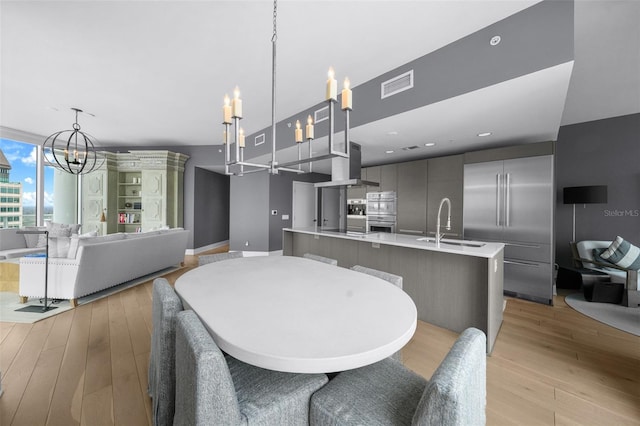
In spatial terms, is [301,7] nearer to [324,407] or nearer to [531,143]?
[324,407]

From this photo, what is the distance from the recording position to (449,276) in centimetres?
262

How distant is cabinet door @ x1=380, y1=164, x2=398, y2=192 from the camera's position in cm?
505

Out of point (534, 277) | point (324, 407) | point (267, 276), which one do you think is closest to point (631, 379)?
point (534, 277)

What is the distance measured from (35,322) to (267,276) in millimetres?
2794

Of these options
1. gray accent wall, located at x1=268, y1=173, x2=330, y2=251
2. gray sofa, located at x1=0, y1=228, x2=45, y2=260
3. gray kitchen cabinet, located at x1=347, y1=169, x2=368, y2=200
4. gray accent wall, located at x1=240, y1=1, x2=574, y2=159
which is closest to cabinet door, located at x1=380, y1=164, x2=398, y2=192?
gray kitchen cabinet, located at x1=347, y1=169, x2=368, y2=200

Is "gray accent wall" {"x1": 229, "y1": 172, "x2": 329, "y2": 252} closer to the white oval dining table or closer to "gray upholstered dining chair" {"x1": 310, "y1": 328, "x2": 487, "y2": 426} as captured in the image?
the white oval dining table

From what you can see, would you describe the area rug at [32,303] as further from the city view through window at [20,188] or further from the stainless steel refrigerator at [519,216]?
the stainless steel refrigerator at [519,216]

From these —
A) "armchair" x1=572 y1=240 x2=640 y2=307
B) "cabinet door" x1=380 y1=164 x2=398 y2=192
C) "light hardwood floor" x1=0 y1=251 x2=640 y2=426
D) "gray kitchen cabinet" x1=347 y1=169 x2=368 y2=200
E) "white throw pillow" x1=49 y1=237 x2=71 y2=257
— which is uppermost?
"cabinet door" x1=380 y1=164 x2=398 y2=192

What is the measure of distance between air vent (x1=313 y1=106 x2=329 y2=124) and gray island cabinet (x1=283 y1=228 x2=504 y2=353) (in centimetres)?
170

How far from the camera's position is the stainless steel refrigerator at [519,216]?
331 cm

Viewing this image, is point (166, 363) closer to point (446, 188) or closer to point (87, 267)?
point (87, 267)

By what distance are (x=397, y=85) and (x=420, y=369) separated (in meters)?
2.67

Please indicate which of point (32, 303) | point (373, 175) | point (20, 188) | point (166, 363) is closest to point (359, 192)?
point (373, 175)

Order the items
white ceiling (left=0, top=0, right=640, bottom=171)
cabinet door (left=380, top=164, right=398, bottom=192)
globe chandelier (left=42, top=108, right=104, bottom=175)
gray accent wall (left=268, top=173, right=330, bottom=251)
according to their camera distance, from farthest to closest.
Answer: gray accent wall (left=268, top=173, right=330, bottom=251)
cabinet door (left=380, top=164, right=398, bottom=192)
globe chandelier (left=42, top=108, right=104, bottom=175)
white ceiling (left=0, top=0, right=640, bottom=171)
